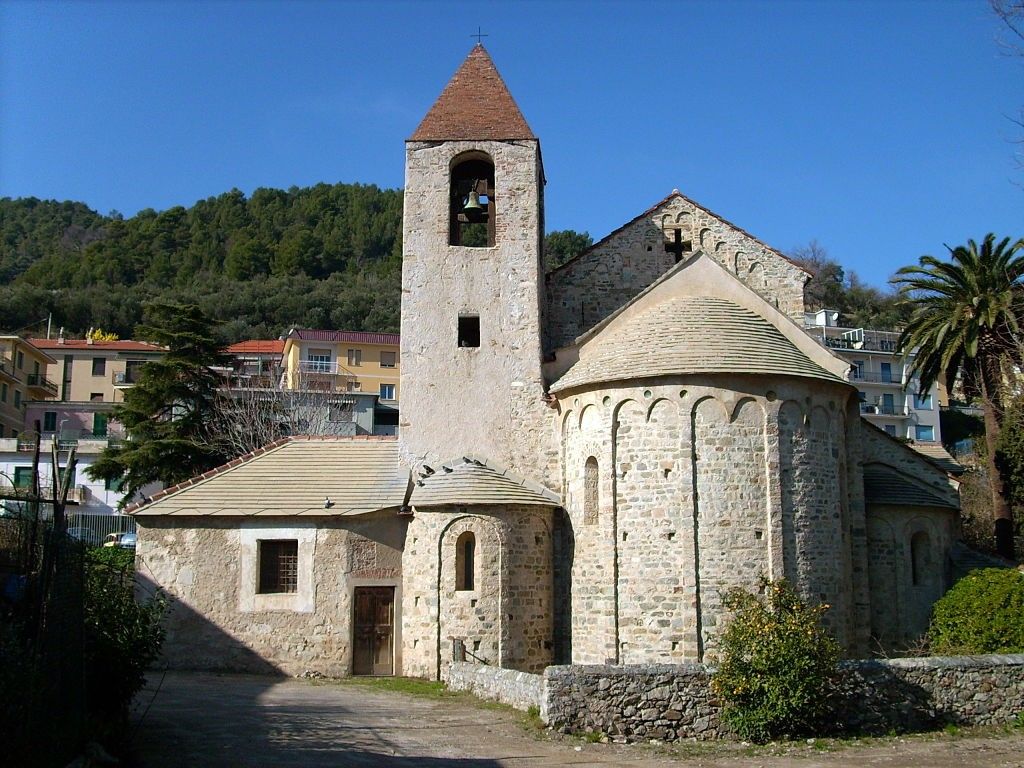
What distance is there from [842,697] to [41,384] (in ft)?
186

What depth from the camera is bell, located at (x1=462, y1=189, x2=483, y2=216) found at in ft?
79.9

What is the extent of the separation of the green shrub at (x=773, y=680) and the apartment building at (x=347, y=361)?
45.7m

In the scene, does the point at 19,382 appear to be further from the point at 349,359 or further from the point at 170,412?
the point at 170,412

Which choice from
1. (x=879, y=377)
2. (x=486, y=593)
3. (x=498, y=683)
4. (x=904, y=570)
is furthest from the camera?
(x=879, y=377)

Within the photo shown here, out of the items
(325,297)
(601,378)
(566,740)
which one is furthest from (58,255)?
(566,740)

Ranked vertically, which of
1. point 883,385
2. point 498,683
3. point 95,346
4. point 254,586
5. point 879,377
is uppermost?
point 95,346

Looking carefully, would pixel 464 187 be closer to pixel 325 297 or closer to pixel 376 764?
pixel 376 764

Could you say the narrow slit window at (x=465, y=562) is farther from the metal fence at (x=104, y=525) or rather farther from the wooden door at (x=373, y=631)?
the metal fence at (x=104, y=525)

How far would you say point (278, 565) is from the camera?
23.0m

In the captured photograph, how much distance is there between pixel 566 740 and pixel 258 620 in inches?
408

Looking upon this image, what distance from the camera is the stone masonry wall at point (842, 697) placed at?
15.0 m

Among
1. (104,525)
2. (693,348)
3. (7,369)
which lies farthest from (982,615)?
(7,369)

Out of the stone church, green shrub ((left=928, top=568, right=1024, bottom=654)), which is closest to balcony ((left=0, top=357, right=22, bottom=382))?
the stone church

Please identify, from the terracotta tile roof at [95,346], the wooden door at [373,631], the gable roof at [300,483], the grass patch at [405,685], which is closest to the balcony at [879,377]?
the terracotta tile roof at [95,346]
